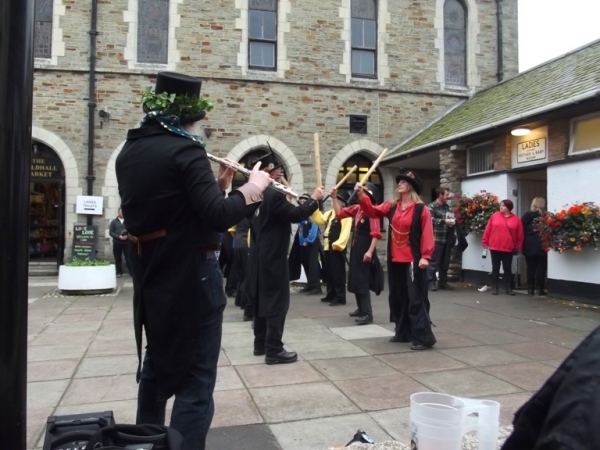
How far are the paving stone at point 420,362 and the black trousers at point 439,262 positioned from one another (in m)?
5.10

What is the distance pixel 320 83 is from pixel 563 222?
28.0 ft

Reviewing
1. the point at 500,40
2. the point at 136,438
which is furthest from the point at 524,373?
the point at 500,40

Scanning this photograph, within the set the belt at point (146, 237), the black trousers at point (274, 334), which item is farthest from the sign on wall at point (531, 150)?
the belt at point (146, 237)

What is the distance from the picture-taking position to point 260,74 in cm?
1470

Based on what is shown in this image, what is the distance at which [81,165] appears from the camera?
13852 mm

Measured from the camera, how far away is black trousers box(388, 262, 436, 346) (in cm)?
553

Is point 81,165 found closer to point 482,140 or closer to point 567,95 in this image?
point 482,140

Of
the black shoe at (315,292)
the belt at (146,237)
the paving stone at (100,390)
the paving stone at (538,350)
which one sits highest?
the belt at (146,237)

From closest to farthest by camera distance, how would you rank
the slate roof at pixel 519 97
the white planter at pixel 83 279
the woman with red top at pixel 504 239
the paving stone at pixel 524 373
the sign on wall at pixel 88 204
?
1. the paving stone at pixel 524 373
2. the slate roof at pixel 519 97
3. the woman with red top at pixel 504 239
4. the white planter at pixel 83 279
5. the sign on wall at pixel 88 204

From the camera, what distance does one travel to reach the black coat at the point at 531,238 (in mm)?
9406

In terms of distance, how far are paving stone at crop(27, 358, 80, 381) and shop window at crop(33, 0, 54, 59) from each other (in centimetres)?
1148

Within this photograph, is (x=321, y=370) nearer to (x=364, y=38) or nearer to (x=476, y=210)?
(x=476, y=210)

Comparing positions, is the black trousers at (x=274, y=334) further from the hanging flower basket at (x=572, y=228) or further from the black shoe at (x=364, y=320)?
the hanging flower basket at (x=572, y=228)

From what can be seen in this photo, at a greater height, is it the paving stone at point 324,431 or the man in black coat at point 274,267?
the man in black coat at point 274,267
